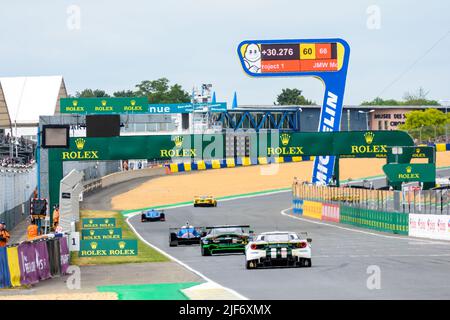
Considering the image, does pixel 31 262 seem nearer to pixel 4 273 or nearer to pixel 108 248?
pixel 4 273

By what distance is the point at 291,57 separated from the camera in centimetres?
6394

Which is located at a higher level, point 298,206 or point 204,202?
point 298,206

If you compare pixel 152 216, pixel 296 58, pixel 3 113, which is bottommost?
pixel 152 216

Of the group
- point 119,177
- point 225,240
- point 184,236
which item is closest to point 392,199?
point 184,236

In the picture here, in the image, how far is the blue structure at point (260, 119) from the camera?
125625mm

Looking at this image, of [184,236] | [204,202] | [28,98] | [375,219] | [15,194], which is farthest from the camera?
[28,98]

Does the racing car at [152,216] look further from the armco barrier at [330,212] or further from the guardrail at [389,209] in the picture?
the armco barrier at [330,212]

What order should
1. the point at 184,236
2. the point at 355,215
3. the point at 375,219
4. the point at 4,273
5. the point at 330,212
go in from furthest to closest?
the point at 330,212
the point at 355,215
the point at 375,219
the point at 184,236
the point at 4,273

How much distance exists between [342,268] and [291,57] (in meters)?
39.3

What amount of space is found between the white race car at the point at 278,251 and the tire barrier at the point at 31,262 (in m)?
5.26

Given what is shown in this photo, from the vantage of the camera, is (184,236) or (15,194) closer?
(184,236)

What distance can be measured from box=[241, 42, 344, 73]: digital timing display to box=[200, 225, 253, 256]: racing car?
103ft
